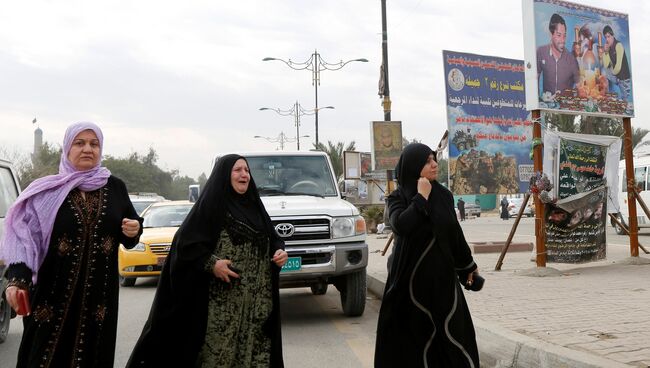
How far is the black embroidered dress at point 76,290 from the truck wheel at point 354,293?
4.28m

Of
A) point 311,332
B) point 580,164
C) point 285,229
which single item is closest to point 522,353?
point 311,332

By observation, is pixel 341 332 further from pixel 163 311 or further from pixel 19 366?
pixel 19 366

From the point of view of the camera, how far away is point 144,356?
13.2 ft

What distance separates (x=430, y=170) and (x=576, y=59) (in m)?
7.57

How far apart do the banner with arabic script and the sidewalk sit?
1333 cm

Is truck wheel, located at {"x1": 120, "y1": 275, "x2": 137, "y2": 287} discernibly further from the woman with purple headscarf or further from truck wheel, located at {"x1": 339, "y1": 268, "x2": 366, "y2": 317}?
the woman with purple headscarf

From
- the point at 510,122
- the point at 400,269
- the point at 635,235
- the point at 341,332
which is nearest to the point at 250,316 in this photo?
the point at 400,269

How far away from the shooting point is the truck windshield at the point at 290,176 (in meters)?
8.30

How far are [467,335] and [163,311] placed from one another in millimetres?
1754

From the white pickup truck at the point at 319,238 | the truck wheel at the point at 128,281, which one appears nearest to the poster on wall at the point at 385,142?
the truck wheel at the point at 128,281

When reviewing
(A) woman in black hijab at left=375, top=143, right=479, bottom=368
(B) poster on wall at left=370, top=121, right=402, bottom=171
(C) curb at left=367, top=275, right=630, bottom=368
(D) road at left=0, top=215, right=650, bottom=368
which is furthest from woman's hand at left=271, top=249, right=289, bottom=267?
(B) poster on wall at left=370, top=121, right=402, bottom=171

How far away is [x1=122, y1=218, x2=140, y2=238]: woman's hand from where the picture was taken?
3668mm

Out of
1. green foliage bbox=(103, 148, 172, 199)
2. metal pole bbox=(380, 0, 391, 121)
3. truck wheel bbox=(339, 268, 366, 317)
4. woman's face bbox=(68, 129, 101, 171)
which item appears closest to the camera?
woman's face bbox=(68, 129, 101, 171)

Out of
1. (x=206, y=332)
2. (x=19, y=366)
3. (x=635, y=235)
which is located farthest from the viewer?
(x=635, y=235)
